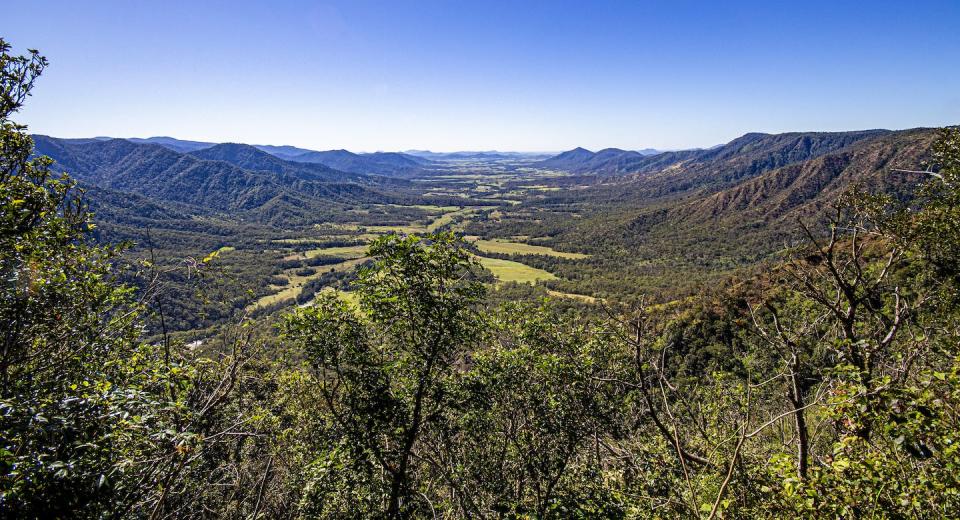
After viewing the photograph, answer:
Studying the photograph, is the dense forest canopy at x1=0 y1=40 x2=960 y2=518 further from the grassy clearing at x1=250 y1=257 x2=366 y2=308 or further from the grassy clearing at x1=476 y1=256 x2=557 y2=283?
the grassy clearing at x1=476 y1=256 x2=557 y2=283

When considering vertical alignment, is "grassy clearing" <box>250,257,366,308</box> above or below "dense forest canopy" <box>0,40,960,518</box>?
below

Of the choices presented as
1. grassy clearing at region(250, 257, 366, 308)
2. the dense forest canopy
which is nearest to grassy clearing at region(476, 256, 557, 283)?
grassy clearing at region(250, 257, 366, 308)

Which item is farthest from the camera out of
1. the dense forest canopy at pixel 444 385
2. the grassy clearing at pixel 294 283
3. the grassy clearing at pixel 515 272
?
the grassy clearing at pixel 515 272

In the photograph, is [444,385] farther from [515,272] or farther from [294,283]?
[294,283]

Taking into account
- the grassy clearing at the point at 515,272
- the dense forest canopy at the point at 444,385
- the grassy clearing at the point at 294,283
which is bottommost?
the grassy clearing at the point at 294,283

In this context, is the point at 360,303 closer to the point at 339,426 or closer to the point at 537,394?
the point at 339,426

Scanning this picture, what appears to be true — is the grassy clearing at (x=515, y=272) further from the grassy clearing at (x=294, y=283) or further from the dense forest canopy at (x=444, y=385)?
the dense forest canopy at (x=444, y=385)

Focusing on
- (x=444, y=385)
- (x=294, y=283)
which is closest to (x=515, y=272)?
(x=294, y=283)

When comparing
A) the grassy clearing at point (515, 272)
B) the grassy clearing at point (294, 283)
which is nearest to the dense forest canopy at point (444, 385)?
the grassy clearing at point (294, 283)
